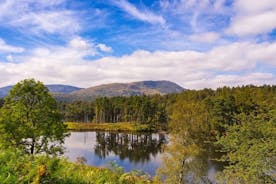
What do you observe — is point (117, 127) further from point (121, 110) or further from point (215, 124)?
point (215, 124)

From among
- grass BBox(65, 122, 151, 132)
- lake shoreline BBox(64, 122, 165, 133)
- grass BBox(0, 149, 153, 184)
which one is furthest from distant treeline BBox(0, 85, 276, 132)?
grass BBox(0, 149, 153, 184)

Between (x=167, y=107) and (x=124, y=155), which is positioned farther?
(x=167, y=107)

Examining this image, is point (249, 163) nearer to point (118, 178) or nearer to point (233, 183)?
point (233, 183)

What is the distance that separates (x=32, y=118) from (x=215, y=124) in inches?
2932

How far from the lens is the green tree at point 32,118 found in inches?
1115

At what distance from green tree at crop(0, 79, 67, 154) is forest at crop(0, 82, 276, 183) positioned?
83.7 inches

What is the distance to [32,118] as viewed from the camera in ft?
97.1

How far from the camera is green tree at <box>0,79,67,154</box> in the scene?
28312mm

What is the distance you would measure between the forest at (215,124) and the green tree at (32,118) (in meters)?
2.12

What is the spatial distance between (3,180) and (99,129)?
135514 millimetres

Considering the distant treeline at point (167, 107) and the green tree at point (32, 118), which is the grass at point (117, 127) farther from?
the green tree at point (32, 118)

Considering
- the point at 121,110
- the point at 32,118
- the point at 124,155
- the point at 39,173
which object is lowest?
the point at 124,155

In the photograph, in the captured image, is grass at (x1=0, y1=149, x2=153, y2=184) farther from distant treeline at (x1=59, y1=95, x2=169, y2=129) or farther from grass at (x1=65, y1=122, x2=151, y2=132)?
distant treeline at (x1=59, y1=95, x2=169, y2=129)

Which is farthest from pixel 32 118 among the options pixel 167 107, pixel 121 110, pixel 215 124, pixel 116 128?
pixel 121 110
